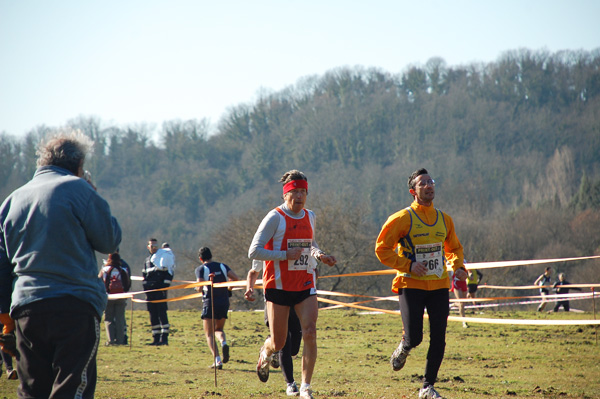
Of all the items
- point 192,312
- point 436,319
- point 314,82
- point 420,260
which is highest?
point 314,82

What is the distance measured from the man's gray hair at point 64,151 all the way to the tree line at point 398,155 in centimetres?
5540

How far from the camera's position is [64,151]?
4742 mm

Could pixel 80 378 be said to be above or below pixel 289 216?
below

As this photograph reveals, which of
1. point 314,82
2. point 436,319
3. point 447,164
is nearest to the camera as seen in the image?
point 436,319

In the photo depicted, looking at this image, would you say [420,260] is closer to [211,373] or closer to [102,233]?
[102,233]

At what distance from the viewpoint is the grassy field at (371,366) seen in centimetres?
821

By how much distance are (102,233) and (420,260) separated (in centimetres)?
334

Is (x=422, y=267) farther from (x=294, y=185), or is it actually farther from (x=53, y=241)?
(x=53, y=241)

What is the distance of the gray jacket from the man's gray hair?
181mm

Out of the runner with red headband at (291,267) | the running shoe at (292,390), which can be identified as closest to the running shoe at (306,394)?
the runner with red headband at (291,267)

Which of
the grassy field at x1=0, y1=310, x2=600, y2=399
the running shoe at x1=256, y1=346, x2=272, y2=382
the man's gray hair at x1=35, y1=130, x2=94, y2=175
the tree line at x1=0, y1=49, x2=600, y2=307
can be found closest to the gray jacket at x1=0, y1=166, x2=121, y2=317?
the man's gray hair at x1=35, y1=130, x2=94, y2=175

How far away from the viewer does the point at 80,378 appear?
4281 millimetres

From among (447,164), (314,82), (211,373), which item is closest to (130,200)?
(314,82)

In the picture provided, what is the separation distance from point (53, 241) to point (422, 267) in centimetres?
354
